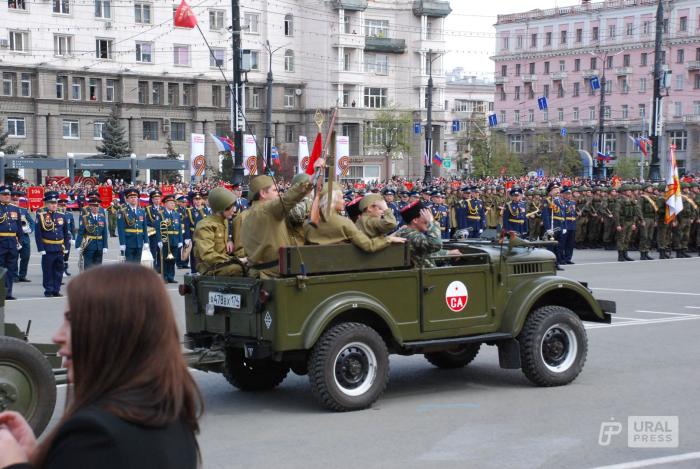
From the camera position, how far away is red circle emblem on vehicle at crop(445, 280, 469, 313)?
917 cm

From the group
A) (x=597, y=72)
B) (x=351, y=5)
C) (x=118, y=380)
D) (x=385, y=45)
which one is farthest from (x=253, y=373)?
(x=597, y=72)

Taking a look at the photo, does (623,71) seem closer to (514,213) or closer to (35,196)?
(35,196)

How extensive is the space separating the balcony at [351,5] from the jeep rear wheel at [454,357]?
231 feet

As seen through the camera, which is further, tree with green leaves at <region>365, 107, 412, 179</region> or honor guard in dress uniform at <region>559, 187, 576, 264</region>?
tree with green leaves at <region>365, 107, 412, 179</region>

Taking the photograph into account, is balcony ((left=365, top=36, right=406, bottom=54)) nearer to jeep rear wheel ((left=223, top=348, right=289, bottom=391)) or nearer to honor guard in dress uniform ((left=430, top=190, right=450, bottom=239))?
honor guard in dress uniform ((left=430, top=190, right=450, bottom=239))

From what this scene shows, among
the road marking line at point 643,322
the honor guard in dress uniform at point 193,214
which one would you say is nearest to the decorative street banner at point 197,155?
the honor guard in dress uniform at point 193,214

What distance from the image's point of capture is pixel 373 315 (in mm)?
8836

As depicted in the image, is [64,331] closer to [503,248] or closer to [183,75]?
[503,248]

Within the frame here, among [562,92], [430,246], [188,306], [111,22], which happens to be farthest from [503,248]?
[562,92]

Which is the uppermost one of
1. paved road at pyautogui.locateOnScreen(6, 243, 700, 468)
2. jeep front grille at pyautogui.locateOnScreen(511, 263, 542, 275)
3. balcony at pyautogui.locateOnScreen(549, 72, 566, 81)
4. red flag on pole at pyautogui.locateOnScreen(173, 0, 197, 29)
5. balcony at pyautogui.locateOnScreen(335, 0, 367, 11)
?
balcony at pyautogui.locateOnScreen(335, 0, 367, 11)

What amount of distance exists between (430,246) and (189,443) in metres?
6.49

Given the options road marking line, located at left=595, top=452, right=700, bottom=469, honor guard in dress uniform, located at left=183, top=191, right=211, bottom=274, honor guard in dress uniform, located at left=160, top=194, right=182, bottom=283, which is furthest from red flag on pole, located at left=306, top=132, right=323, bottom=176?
honor guard in dress uniform, located at left=183, top=191, right=211, bottom=274

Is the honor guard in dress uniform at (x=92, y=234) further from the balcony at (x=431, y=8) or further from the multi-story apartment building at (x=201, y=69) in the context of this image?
the balcony at (x=431, y=8)

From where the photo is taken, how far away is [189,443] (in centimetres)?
264
